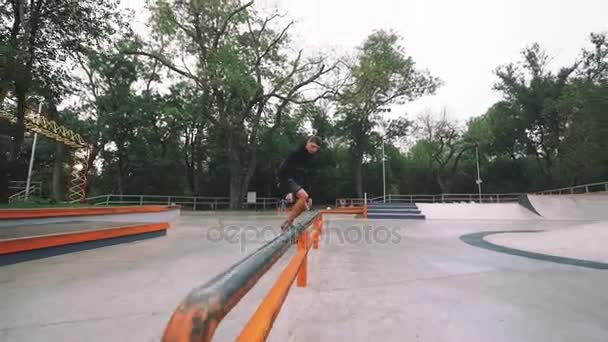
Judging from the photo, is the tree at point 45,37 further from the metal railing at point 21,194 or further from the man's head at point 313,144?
the man's head at point 313,144

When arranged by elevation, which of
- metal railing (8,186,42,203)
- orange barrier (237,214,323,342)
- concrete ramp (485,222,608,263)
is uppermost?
metal railing (8,186,42,203)

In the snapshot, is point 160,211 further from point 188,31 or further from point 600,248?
point 188,31

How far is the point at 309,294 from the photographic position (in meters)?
2.61

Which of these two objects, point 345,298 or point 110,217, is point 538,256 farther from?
point 110,217

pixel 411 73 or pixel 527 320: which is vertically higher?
pixel 411 73

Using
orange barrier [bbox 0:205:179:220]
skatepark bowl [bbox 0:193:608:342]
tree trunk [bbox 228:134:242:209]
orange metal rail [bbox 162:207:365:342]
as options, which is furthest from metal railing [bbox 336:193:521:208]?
orange metal rail [bbox 162:207:365:342]

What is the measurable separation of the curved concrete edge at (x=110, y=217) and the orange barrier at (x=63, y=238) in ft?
5.90

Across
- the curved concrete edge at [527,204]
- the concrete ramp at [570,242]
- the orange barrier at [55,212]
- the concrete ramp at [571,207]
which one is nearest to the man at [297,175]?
the concrete ramp at [570,242]

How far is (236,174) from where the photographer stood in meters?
20.3

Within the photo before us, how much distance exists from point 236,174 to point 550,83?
27.9m

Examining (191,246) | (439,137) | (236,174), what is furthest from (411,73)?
(191,246)

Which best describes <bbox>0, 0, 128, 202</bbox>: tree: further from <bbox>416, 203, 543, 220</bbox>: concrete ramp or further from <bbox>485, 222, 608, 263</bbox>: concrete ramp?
<bbox>416, 203, 543, 220</bbox>: concrete ramp

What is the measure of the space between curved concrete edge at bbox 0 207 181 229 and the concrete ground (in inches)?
88.8

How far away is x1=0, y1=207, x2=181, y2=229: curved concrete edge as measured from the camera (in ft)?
17.5
